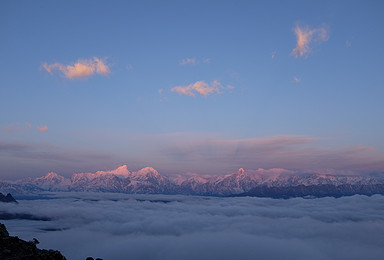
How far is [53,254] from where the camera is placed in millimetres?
53625

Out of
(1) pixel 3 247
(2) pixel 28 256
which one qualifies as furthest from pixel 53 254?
(1) pixel 3 247

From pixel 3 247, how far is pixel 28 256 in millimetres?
5518

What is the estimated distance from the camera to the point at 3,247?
50812 millimetres

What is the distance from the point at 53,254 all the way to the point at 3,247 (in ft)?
29.6

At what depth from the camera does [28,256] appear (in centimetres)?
5003

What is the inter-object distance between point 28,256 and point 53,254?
4771mm

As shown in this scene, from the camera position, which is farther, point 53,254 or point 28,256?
point 53,254

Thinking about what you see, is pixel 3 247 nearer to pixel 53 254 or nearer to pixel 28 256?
pixel 28 256
